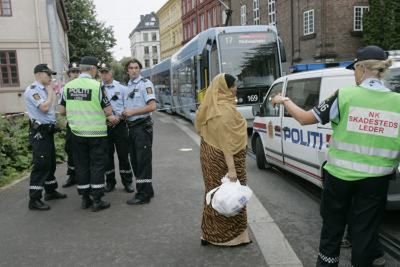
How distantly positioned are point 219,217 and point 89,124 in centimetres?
228

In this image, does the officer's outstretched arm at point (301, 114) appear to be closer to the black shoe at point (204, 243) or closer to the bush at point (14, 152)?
the black shoe at point (204, 243)

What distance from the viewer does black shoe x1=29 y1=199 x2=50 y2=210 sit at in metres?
6.09

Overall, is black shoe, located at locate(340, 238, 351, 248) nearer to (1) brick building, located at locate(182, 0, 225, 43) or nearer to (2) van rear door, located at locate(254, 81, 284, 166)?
(2) van rear door, located at locate(254, 81, 284, 166)

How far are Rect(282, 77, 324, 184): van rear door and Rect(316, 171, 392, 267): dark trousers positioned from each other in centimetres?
230

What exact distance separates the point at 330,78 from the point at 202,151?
2.18 meters

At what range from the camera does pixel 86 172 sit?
5.93 m

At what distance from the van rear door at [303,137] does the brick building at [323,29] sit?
60.2ft

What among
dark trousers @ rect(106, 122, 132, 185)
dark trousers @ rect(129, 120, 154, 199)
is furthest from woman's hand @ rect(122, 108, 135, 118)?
dark trousers @ rect(106, 122, 132, 185)

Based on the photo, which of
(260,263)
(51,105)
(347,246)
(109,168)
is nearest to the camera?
(260,263)

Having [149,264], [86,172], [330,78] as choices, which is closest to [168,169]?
[86,172]

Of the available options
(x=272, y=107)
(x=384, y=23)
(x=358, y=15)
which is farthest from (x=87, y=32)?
(x=272, y=107)

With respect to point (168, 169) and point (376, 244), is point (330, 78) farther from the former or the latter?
point (168, 169)

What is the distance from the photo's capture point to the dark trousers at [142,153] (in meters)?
6.14

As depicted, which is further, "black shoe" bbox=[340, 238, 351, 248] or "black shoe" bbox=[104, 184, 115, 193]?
"black shoe" bbox=[104, 184, 115, 193]
